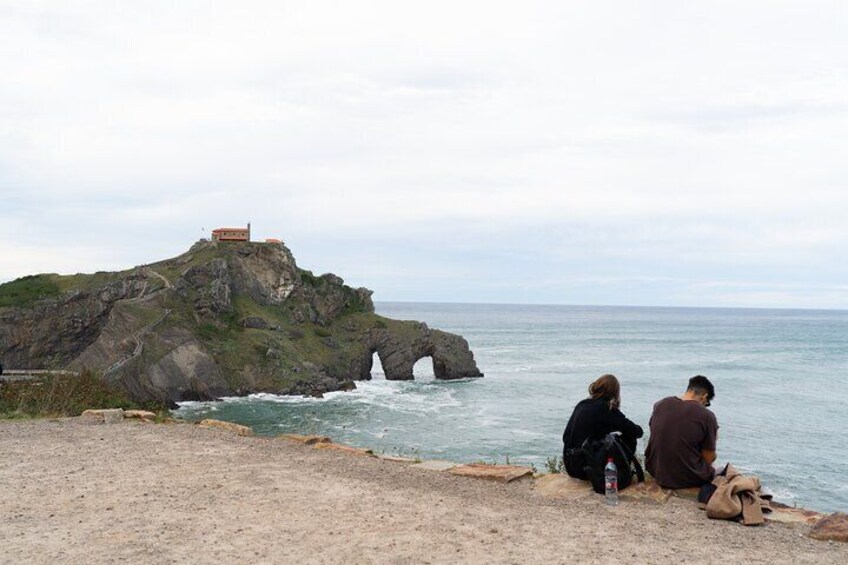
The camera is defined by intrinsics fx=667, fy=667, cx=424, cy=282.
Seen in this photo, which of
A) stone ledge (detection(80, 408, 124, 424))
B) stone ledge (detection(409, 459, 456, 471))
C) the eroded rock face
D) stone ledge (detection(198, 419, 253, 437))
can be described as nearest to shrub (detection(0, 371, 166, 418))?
stone ledge (detection(80, 408, 124, 424))

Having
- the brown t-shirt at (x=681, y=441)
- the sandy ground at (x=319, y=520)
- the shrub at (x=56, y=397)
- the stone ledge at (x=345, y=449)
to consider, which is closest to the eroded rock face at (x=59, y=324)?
the shrub at (x=56, y=397)

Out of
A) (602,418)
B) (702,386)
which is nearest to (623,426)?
(602,418)

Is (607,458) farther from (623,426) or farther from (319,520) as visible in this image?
(319,520)

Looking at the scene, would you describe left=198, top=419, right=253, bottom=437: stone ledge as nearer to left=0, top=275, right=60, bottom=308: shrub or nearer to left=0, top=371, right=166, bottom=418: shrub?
left=0, top=371, right=166, bottom=418: shrub

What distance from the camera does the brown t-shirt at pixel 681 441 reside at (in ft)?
30.8

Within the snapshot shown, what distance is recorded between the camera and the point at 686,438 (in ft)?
30.9

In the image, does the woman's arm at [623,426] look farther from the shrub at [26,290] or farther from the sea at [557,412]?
the shrub at [26,290]

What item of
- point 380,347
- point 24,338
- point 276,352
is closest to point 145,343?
point 276,352

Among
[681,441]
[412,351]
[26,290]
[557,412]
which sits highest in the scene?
[26,290]

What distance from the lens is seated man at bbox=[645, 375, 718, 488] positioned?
939cm

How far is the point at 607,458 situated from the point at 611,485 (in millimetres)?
441

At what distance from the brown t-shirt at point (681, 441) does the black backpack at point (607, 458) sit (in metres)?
0.39

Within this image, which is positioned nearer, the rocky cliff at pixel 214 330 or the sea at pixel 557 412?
the sea at pixel 557 412

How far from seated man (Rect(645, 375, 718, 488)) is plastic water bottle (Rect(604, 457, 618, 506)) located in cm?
79
